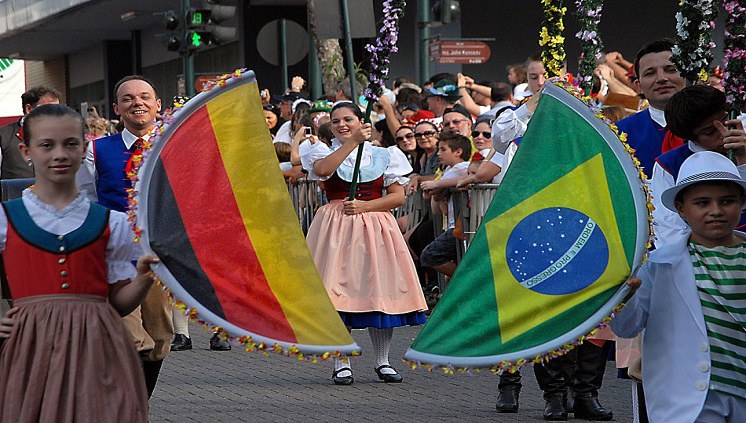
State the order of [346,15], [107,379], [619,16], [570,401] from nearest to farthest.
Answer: [107,379]
[570,401]
[346,15]
[619,16]

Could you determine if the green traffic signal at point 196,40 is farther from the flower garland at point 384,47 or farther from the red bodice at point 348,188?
the flower garland at point 384,47

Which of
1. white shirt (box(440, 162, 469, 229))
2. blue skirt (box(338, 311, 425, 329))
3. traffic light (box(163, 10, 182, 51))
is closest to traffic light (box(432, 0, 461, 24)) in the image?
traffic light (box(163, 10, 182, 51))

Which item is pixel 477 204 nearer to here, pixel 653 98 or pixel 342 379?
pixel 342 379

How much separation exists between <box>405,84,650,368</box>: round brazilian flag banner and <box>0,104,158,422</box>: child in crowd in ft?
3.55

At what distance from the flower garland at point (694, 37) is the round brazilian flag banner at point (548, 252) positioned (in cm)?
125

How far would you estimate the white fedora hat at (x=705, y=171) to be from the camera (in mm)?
4961

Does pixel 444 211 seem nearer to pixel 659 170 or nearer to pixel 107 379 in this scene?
pixel 659 170

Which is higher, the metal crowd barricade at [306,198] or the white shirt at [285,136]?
the white shirt at [285,136]

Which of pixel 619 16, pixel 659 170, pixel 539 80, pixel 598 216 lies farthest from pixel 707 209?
pixel 619 16

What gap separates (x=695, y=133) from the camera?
5.60 meters

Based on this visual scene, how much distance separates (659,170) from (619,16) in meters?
26.6

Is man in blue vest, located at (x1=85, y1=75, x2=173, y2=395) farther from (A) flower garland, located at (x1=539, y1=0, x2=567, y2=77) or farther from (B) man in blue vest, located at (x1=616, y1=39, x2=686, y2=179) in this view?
(B) man in blue vest, located at (x1=616, y1=39, x2=686, y2=179)

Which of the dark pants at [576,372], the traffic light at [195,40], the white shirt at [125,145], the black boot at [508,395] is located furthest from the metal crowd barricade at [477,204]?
the traffic light at [195,40]

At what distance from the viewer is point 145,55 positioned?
1602 inches
